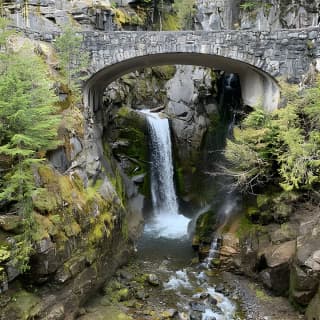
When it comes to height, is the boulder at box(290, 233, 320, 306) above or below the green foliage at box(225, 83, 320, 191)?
below

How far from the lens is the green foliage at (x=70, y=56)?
1556 cm

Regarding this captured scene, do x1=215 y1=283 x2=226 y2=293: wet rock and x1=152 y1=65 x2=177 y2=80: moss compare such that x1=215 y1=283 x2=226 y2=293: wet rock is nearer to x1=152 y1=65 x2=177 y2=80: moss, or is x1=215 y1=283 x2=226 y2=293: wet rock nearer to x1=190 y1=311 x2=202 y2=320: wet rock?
x1=190 y1=311 x2=202 y2=320: wet rock

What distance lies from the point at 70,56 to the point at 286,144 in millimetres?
9775

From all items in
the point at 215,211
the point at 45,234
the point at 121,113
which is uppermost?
the point at 121,113

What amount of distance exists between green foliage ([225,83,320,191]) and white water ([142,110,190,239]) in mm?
→ 6537

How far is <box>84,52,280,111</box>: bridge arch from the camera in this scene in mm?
16828

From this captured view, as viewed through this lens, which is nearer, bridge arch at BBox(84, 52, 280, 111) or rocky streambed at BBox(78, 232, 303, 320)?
rocky streambed at BBox(78, 232, 303, 320)

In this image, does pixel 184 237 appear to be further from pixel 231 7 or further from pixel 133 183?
pixel 231 7

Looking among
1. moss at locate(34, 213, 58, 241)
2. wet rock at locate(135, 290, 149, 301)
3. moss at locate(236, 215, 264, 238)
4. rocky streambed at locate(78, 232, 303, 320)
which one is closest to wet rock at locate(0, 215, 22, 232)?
moss at locate(34, 213, 58, 241)

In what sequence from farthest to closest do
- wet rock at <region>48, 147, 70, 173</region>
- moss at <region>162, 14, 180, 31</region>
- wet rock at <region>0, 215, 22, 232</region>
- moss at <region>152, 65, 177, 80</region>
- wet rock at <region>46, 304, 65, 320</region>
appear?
moss at <region>162, 14, 180, 31</region> → moss at <region>152, 65, 177, 80</region> → wet rock at <region>48, 147, 70, 173</region> → wet rock at <region>46, 304, 65, 320</region> → wet rock at <region>0, 215, 22, 232</region>

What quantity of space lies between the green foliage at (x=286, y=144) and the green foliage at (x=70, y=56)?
7.22m

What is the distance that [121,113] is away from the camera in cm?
2350

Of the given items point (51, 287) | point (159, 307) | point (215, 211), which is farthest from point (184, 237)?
point (51, 287)

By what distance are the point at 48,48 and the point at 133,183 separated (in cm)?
875
